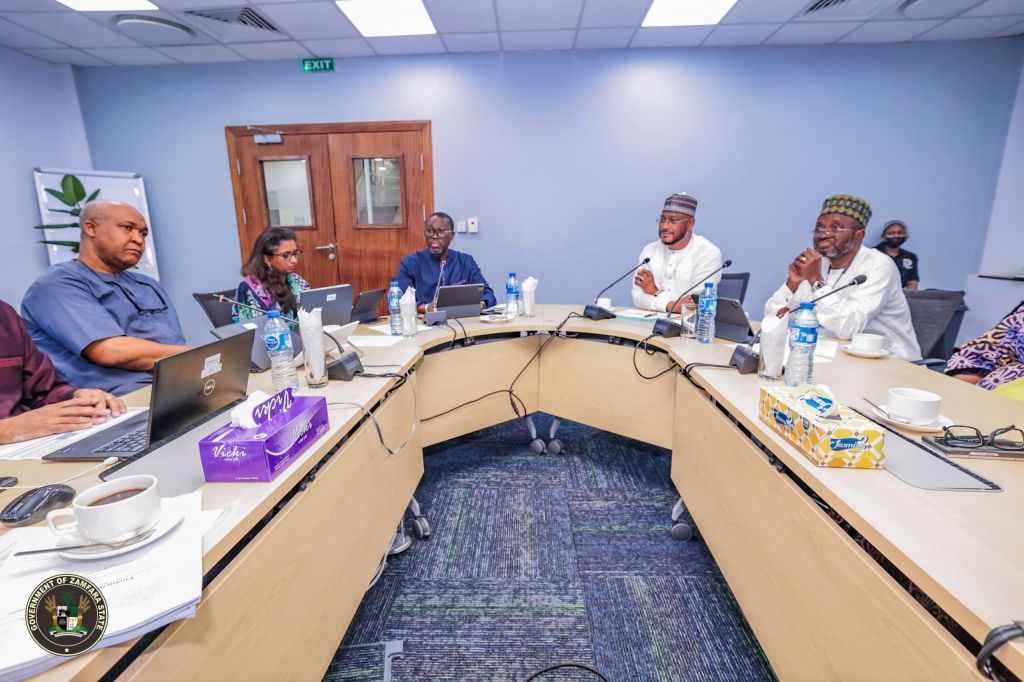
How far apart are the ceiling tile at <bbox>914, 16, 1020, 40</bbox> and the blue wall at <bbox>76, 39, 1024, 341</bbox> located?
0.27ft

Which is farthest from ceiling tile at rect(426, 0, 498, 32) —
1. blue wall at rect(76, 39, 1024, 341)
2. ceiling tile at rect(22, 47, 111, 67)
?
ceiling tile at rect(22, 47, 111, 67)

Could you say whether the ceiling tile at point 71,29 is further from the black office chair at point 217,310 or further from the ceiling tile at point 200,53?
the black office chair at point 217,310

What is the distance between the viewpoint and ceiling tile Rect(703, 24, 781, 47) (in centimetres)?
303

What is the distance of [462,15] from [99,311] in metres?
2.64

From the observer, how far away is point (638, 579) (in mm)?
1560

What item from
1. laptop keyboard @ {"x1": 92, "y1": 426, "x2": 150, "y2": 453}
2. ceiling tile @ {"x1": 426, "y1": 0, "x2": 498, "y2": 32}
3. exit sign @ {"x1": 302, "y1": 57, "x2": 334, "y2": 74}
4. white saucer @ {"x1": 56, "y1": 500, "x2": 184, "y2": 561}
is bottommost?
laptop keyboard @ {"x1": 92, "y1": 426, "x2": 150, "y2": 453}

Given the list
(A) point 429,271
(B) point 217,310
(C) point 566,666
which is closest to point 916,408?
(C) point 566,666

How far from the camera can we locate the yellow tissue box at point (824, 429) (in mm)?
843

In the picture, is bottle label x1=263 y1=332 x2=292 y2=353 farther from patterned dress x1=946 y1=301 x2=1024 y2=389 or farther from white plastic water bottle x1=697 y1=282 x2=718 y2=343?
patterned dress x1=946 y1=301 x2=1024 y2=389

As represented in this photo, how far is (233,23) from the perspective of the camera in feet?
9.58

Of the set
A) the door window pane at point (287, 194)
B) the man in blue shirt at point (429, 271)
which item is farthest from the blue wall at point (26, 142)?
the man in blue shirt at point (429, 271)

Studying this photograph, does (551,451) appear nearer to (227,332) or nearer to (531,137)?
(227,332)

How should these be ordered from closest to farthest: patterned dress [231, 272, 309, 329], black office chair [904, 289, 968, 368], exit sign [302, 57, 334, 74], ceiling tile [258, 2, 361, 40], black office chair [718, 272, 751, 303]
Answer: black office chair [904, 289, 968, 368] < patterned dress [231, 272, 309, 329] < black office chair [718, 272, 751, 303] < ceiling tile [258, 2, 361, 40] < exit sign [302, 57, 334, 74]

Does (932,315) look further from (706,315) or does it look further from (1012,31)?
(1012,31)
